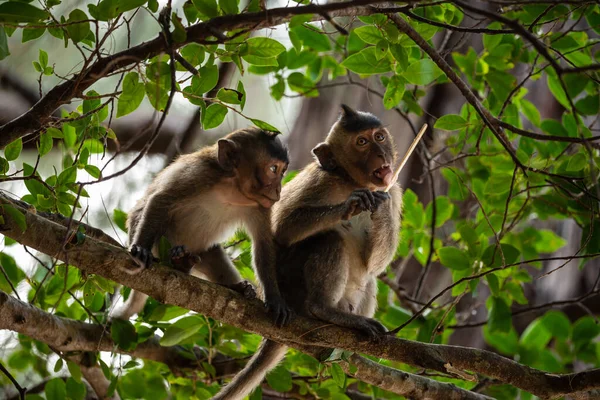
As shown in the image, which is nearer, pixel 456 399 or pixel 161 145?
pixel 456 399

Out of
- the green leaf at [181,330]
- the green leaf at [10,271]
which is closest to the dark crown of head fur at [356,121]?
the green leaf at [181,330]

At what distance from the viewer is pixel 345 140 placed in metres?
5.73

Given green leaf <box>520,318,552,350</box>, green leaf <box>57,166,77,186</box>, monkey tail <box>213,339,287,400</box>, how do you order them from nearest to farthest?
1. green leaf <box>57,166,77,186</box>
2. monkey tail <box>213,339,287,400</box>
3. green leaf <box>520,318,552,350</box>

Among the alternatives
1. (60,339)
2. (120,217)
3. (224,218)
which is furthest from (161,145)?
(60,339)

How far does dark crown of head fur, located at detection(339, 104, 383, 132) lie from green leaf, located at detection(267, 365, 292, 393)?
2032 millimetres

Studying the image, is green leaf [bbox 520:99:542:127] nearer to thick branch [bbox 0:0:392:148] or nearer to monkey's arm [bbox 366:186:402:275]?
monkey's arm [bbox 366:186:402:275]

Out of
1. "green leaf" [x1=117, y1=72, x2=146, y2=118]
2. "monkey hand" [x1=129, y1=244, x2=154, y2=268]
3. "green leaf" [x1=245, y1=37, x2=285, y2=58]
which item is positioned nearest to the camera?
"green leaf" [x1=117, y1=72, x2=146, y2=118]

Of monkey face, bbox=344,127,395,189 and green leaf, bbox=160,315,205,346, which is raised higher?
monkey face, bbox=344,127,395,189

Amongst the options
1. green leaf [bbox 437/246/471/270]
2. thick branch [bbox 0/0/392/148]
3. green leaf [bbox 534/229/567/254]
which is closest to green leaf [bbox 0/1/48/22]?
thick branch [bbox 0/0/392/148]

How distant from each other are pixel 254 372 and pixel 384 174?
182 cm

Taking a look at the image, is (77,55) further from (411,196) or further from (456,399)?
(456,399)

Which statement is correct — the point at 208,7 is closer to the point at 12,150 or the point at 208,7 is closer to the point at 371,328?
the point at 12,150

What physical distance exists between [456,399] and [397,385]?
407mm

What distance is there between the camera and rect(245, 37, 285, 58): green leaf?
3.80 meters
